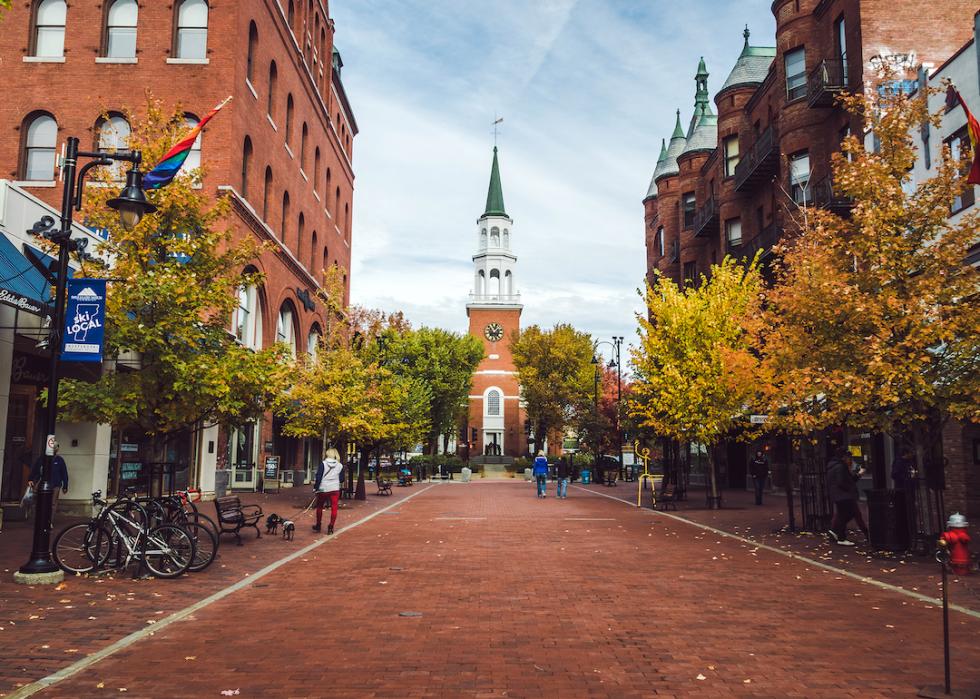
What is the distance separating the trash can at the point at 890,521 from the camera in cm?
1355

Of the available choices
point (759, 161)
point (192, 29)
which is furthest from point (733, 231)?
point (192, 29)

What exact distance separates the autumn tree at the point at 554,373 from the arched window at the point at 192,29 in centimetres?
4223

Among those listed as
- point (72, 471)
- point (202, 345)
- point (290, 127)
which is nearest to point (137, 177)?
point (202, 345)

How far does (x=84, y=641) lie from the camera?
7.16 meters

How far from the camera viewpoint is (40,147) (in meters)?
26.9

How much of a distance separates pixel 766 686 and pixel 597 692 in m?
1.28

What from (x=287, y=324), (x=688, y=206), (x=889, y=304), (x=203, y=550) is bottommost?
(x=203, y=550)

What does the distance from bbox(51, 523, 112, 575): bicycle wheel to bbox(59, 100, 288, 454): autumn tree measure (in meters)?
2.52

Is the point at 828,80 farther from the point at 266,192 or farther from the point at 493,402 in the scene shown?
the point at 493,402

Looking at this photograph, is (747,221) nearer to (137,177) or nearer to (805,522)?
(805,522)

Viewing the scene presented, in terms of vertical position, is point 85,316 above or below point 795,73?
below

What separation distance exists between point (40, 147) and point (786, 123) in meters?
25.5

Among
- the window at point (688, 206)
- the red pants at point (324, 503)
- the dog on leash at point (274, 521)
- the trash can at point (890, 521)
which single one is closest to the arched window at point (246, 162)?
the red pants at point (324, 503)

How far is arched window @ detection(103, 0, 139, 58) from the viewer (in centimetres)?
2712
